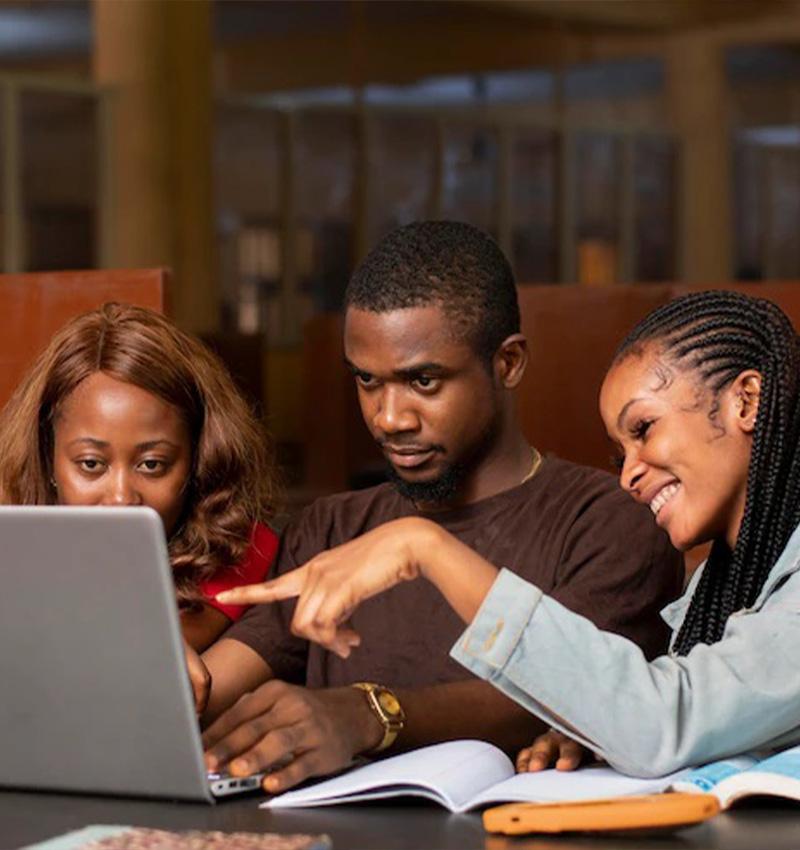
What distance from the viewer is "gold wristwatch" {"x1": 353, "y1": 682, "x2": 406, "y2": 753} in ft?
5.61

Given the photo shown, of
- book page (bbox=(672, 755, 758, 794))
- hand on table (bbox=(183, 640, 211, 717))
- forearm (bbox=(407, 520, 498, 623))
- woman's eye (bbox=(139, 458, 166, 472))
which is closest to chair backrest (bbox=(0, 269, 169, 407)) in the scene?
woman's eye (bbox=(139, 458, 166, 472))

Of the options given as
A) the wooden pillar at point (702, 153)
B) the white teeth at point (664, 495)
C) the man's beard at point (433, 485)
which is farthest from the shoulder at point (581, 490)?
the wooden pillar at point (702, 153)

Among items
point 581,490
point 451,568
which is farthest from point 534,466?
point 451,568

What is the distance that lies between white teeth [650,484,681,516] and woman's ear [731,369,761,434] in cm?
8

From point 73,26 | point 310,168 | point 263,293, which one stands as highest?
point 73,26

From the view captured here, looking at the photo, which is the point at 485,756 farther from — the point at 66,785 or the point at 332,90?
the point at 332,90

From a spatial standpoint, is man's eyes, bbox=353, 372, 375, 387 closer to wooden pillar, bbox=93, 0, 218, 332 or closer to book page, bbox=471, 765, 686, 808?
book page, bbox=471, 765, 686, 808

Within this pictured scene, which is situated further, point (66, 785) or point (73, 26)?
point (73, 26)

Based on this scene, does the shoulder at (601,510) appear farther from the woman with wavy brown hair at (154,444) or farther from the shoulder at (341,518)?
the woman with wavy brown hair at (154,444)

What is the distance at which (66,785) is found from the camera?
1574mm

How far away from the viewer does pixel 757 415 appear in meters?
1.67

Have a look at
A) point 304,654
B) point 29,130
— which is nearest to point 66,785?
point 304,654

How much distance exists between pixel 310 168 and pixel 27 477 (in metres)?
7.18

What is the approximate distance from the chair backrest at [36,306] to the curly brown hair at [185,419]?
511mm
